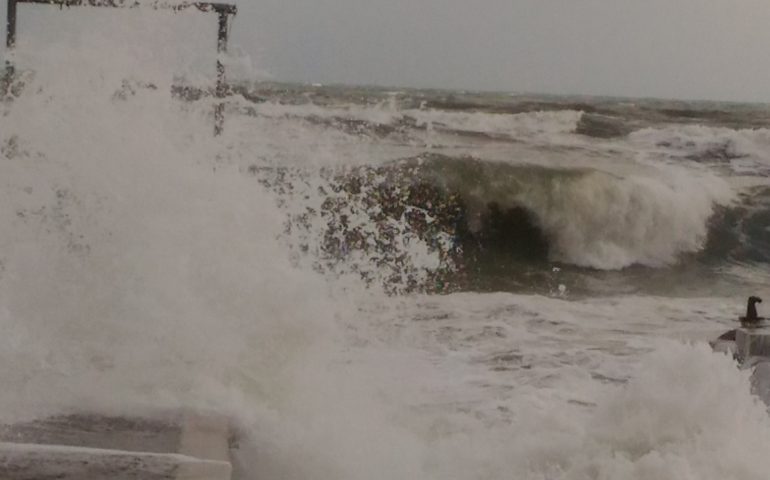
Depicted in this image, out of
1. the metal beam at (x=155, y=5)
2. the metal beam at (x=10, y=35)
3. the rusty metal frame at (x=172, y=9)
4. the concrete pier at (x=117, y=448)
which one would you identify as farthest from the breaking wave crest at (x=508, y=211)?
the concrete pier at (x=117, y=448)

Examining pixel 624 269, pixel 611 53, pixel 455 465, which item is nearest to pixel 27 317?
pixel 455 465

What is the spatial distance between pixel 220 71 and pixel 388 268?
1.14 metres

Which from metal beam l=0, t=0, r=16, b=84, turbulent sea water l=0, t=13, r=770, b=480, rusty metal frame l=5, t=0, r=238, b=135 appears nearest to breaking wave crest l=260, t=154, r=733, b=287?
turbulent sea water l=0, t=13, r=770, b=480

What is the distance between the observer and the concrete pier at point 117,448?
4.70 ft

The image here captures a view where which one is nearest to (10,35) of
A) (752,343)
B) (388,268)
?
(388,268)

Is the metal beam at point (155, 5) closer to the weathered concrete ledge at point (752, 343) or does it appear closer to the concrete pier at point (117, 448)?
the concrete pier at point (117, 448)

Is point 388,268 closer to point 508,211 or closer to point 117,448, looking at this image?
point 508,211

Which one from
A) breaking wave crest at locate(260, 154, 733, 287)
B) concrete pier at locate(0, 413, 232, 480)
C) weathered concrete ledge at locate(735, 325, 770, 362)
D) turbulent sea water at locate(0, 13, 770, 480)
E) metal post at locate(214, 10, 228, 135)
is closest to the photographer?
concrete pier at locate(0, 413, 232, 480)

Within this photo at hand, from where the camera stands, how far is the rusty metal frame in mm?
3273

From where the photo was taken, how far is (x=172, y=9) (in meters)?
3.35

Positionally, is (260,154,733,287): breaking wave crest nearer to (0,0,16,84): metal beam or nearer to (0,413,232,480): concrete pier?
(0,0,16,84): metal beam

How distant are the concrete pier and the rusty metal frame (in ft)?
5.74

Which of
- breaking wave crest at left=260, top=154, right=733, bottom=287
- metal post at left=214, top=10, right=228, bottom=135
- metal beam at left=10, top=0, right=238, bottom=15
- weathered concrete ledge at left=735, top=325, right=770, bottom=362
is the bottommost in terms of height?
weathered concrete ledge at left=735, top=325, right=770, bottom=362

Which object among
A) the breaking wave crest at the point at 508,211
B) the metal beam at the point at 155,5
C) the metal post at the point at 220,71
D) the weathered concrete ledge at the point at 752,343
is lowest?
the weathered concrete ledge at the point at 752,343
